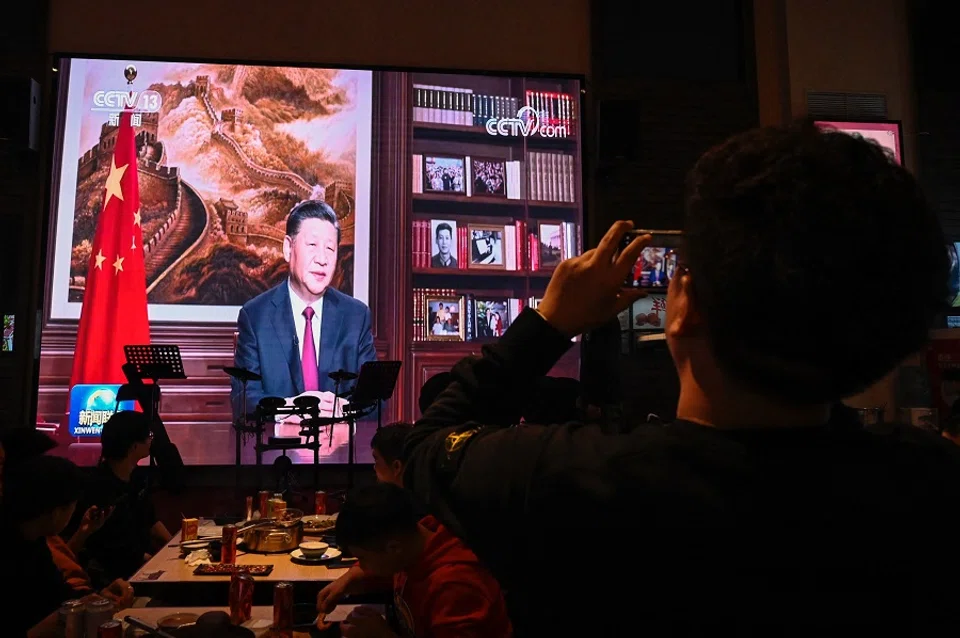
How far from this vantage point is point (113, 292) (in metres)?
5.16

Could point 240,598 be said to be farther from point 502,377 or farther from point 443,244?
point 443,244

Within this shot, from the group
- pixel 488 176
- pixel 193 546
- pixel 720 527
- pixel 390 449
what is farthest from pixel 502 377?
pixel 488 176

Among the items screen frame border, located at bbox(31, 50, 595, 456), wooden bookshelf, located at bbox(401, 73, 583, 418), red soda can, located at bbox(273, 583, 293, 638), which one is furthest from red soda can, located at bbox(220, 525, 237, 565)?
wooden bookshelf, located at bbox(401, 73, 583, 418)

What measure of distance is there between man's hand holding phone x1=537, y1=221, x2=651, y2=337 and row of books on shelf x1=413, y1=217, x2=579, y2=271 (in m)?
4.85

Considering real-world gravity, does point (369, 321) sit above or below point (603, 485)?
above

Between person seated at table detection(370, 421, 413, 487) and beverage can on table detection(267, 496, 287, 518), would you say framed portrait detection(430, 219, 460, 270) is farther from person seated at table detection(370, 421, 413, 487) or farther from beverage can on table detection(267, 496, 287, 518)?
person seated at table detection(370, 421, 413, 487)

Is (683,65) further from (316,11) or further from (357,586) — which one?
(357,586)

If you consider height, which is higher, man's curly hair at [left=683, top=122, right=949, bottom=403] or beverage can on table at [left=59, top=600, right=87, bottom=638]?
man's curly hair at [left=683, top=122, right=949, bottom=403]

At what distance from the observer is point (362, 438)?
531cm

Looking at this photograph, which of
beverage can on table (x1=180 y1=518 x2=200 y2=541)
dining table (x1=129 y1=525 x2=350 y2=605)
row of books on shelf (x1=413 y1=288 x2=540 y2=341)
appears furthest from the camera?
row of books on shelf (x1=413 y1=288 x2=540 y2=341)

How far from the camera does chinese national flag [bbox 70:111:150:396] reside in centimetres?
515

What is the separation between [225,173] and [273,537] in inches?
137

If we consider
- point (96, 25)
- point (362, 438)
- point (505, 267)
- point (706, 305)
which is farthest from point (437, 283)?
point (706, 305)

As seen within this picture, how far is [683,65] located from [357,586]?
17.5 ft
